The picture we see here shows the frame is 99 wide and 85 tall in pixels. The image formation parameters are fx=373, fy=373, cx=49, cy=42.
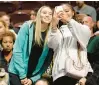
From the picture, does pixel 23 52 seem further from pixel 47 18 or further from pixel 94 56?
pixel 94 56

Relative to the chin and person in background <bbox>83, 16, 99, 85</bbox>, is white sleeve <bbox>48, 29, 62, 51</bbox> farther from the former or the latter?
the chin

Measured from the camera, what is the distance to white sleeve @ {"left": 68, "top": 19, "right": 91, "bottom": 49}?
3.49 meters

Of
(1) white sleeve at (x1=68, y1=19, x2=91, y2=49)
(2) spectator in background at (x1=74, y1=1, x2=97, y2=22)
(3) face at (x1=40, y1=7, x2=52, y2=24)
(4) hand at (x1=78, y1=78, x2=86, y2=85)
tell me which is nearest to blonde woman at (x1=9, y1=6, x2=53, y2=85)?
(3) face at (x1=40, y1=7, x2=52, y2=24)

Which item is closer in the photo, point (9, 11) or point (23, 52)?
point (23, 52)

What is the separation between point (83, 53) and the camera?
11.8 feet

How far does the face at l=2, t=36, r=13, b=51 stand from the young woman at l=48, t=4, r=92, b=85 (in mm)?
548

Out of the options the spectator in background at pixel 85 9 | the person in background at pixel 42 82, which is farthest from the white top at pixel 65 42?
the spectator in background at pixel 85 9

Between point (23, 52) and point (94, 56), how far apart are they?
722 millimetres

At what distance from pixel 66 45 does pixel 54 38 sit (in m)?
0.14

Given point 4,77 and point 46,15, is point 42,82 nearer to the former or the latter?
point 4,77

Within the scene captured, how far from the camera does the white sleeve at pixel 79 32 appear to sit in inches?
137

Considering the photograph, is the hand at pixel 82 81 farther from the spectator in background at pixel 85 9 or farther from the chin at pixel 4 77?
the spectator in background at pixel 85 9

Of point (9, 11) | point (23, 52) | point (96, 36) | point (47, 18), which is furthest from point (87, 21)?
point (9, 11)

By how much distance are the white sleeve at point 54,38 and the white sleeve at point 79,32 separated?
13cm
